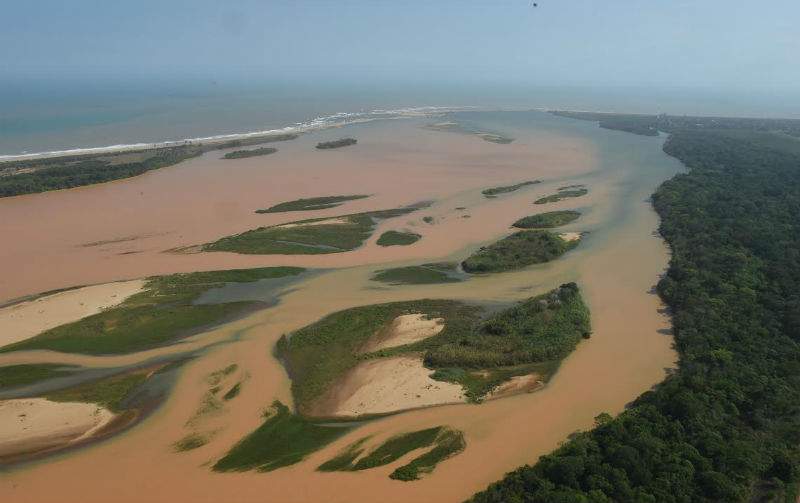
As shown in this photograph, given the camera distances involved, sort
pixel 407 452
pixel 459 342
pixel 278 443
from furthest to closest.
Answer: pixel 459 342
pixel 278 443
pixel 407 452

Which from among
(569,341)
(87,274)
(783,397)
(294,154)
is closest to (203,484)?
(569,341)

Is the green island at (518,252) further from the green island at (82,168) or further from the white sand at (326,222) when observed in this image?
the green island at (82,168)

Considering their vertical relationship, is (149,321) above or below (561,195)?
below

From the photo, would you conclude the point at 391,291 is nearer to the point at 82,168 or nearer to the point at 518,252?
the point at 518,252

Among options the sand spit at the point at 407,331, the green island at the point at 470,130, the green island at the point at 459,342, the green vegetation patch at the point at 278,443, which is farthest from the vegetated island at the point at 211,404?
the green island at the point at 470,130

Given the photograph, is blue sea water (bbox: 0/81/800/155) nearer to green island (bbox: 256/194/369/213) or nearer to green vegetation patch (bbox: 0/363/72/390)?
green island (bbox: 256/194/369/213)

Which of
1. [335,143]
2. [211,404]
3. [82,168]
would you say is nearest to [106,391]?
[211,404]
